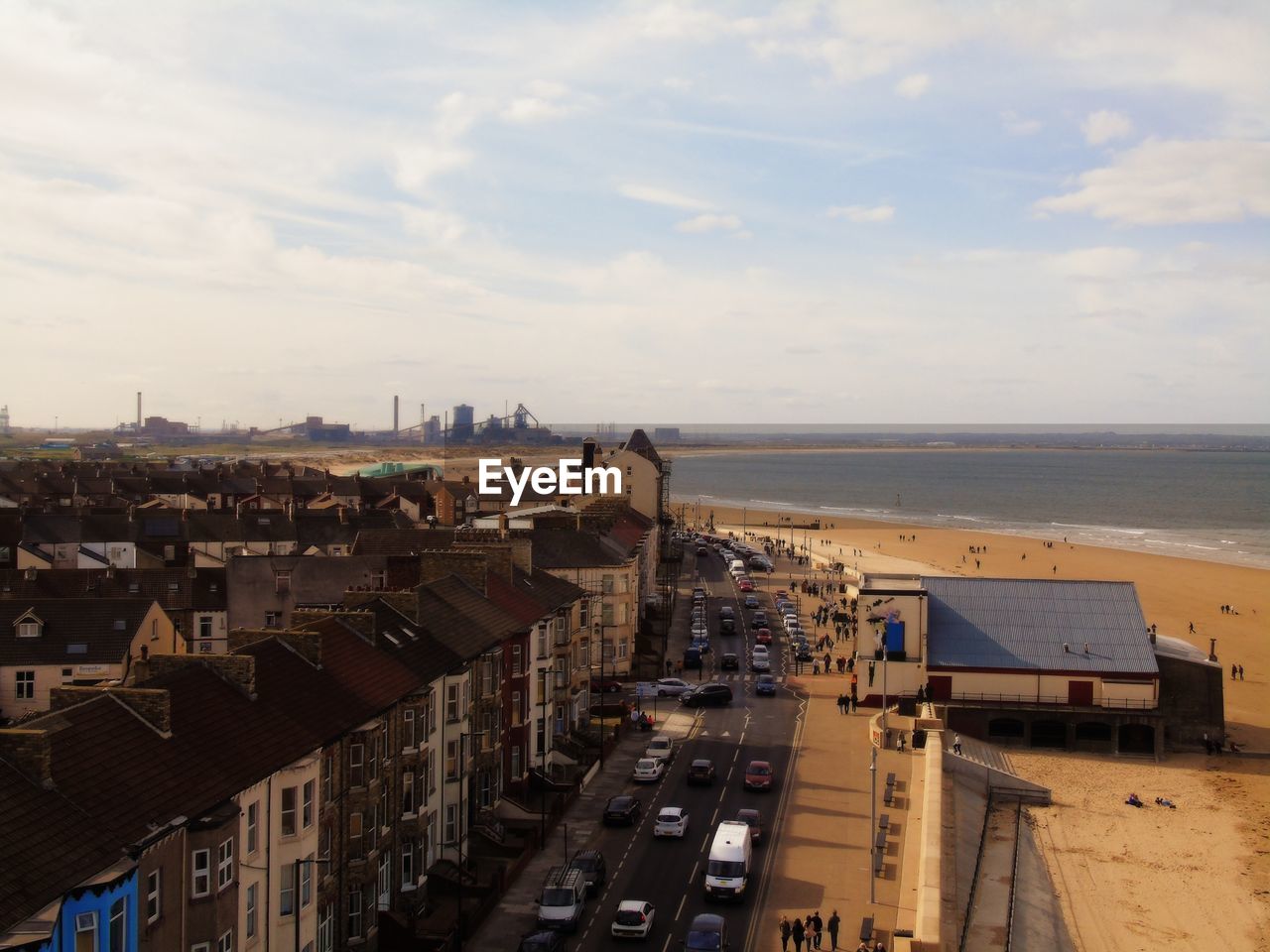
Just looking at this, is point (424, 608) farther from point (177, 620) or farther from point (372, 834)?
point (177, 620)

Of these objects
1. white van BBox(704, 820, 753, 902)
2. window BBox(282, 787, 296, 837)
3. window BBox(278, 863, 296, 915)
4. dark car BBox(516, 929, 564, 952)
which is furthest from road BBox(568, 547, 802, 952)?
window BBox(282, 787, 296, 837)

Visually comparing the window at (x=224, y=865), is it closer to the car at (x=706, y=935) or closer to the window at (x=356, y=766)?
the window at (x=356, y=766)

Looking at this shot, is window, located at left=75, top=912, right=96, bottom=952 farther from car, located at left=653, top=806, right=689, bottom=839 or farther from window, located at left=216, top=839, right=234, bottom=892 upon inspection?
car, located at left=653, top=806, right=689, bottom=839

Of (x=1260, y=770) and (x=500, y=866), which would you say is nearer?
(x=500, y=866)

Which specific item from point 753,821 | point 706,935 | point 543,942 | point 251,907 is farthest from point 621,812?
point 251,907

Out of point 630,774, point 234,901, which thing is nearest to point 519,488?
point 630,774

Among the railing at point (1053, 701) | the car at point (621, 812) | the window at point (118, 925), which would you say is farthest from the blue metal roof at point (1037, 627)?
the window at point (118, 925)
